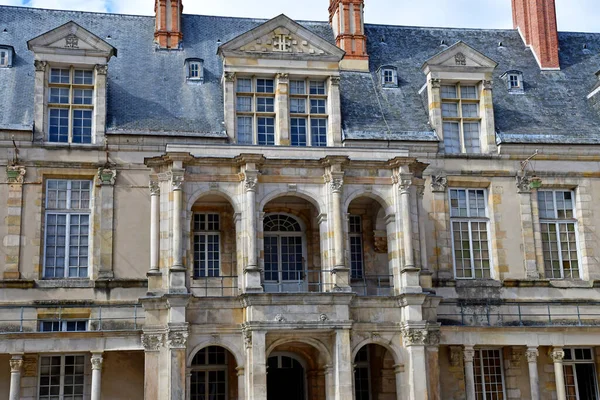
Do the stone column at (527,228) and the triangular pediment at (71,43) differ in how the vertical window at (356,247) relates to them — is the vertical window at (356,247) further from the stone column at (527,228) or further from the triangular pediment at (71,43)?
the triangular pediment at (71,43)

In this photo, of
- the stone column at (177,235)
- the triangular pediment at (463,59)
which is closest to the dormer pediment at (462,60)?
the triangular pediment at (463,59)

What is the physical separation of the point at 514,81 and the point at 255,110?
10.4 metres

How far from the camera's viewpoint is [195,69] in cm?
3172

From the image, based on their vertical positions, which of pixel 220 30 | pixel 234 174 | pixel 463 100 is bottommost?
pixel 234 174

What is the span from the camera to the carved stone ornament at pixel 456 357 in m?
28.8

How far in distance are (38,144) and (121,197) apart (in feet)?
10.2

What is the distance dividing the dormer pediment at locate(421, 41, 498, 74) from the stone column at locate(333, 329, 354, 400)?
35.8ft

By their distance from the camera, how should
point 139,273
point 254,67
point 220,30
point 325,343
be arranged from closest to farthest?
1. point 325,343
2. point 139,273
3. point 254,67
4. point 220,30

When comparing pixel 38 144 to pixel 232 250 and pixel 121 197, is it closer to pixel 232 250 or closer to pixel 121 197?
pixel 121 197

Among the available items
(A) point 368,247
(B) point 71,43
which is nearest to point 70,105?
(B) point 71,43

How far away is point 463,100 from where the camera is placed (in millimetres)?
31812

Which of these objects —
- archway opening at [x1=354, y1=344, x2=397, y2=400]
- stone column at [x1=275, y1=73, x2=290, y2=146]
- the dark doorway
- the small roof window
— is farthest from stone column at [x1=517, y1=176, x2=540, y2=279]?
the small roof window

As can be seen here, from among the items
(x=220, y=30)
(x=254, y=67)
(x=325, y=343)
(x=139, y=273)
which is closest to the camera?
(x=325, y=343)

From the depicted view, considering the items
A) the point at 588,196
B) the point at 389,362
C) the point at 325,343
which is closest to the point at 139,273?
the point at 325,343
